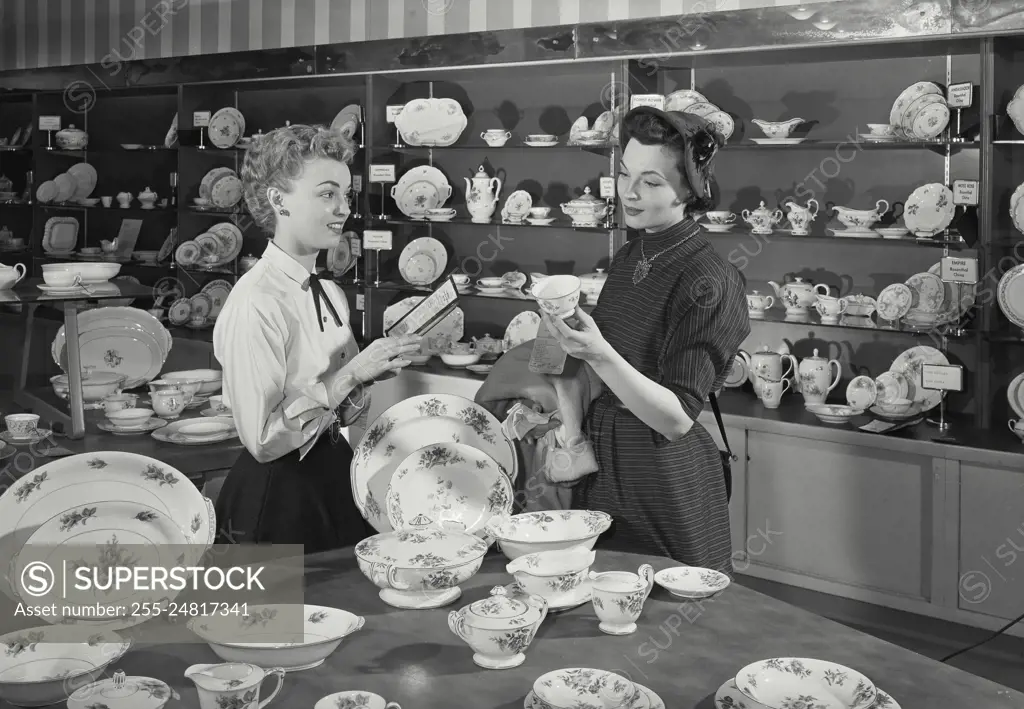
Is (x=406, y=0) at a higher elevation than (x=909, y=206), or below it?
higher

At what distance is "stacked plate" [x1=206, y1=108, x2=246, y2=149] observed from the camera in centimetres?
612

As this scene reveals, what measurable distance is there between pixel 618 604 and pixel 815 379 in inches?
112

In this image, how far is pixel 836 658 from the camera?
155cm

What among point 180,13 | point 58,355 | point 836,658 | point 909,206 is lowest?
point 836,658

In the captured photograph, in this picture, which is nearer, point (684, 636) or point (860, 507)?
point (684, 636)

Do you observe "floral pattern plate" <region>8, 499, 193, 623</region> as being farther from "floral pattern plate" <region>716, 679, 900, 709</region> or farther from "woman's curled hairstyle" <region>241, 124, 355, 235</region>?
"floral pattern plate" <region>716, 679, 900, 709</region>

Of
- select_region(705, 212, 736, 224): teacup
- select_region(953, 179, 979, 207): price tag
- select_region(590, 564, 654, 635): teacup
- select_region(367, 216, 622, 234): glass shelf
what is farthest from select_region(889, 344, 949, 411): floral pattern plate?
select_region(590, 564, 654, 635): teacup

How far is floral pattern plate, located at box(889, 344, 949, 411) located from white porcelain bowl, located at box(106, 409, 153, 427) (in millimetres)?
2782

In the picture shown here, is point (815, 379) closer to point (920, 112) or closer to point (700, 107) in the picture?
point (920, 112)

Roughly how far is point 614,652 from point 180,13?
6.12 metres

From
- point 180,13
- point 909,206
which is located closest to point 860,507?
point 909,206

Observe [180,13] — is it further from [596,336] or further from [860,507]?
[596,336]

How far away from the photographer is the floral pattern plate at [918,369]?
4.07 m

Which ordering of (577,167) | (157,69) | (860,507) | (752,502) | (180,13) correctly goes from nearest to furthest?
(860,507)
(752,502)
(577,167)
(157,69)
(180,13)
